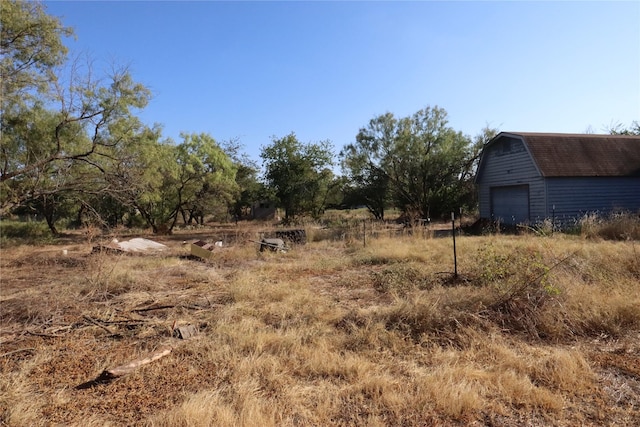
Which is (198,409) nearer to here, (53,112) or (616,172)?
(53,112)

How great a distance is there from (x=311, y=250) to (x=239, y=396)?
8598 millimetres

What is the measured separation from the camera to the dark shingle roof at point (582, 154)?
1460 centimetres

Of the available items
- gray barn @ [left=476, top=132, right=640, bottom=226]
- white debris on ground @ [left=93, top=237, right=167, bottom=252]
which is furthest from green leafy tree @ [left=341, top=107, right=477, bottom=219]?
white debris on ground @ [left=93, top=237, right=167, bottom=252]

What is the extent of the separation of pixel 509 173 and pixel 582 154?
2.78 metres

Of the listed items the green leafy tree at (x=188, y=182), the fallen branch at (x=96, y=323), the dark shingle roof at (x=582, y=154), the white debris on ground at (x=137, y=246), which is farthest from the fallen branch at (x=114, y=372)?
the green leafy tree at (x=188, y=182)

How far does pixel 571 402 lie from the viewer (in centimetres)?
277

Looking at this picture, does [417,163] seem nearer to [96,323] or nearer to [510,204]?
[510,204]

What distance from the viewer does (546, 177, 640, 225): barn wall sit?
47.6ft

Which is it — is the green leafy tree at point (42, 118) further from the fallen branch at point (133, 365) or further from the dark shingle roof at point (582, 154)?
the dark shingle roof at point (582, 154)

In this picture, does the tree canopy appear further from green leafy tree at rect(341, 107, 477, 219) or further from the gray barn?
the gray barn

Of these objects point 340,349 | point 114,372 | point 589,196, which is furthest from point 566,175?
point 114,372

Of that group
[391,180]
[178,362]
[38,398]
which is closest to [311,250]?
[178,362]

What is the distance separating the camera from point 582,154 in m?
15.3

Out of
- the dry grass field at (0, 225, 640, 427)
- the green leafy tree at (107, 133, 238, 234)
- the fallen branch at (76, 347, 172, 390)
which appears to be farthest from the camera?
the green leafy tree at (107, 133, 238, 234)
